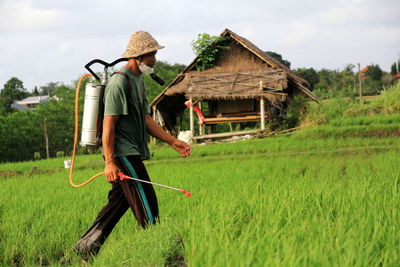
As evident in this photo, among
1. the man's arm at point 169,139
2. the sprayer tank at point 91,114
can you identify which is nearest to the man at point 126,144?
the sprayer tank at point 91,114

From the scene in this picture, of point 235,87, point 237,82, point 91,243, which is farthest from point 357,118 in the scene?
point 91,243

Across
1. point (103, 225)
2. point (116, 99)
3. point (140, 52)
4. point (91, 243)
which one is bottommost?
point (91, 243)

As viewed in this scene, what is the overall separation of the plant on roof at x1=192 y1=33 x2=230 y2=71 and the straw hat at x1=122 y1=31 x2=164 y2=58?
16310mm

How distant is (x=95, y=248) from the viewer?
3270 mm

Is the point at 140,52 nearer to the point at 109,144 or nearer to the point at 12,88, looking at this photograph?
the point at 109,144

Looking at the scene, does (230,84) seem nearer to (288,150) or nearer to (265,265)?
(288,150)

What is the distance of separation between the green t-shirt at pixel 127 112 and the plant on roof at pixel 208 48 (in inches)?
644

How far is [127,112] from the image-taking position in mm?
3227

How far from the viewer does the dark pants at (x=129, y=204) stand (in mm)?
3268

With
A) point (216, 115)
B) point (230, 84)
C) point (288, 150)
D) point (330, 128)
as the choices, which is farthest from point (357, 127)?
point (216, 115)

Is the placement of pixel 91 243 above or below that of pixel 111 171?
below

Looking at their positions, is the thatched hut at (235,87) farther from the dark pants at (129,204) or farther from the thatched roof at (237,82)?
the dark pants at (129,204)

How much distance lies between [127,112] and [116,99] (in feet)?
0.44

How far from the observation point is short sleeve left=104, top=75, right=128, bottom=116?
3.20 metres
